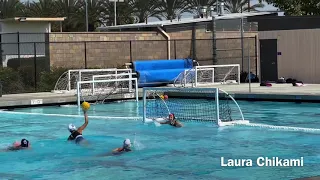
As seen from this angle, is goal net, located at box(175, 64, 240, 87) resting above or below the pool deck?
above

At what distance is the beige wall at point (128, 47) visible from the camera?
29.0 metres

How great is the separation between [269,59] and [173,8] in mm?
24295

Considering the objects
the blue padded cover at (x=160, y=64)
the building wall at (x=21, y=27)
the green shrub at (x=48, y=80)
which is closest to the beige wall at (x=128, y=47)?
the green shrub at (x=48, y=80)

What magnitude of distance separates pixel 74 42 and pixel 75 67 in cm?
128

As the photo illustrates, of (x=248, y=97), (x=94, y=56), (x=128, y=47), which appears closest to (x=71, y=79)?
(x=94, y=56)

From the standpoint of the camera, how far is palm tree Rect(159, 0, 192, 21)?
169ft

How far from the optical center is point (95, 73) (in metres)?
26.8

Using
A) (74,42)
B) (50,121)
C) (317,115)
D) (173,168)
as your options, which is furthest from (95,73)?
(173,168)

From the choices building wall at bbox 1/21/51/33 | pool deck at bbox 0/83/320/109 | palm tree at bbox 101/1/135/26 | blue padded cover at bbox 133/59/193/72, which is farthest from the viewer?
A: palm tree at bbox 101/1/135/26

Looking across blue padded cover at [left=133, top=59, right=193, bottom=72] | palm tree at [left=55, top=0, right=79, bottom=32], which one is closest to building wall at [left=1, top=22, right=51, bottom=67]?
blue padded cover at [left=133, top=59, right=193, bottom=72]

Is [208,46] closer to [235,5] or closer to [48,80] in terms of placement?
[48,80]

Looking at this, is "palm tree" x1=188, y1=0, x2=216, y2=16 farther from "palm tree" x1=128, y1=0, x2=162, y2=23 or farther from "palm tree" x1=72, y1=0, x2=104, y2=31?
"palm tree" x1=72, y1=0, x2=104, y2=31

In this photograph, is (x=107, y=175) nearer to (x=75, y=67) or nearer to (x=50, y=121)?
(x=50, y=121)

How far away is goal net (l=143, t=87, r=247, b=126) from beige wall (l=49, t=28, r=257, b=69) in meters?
6.90
